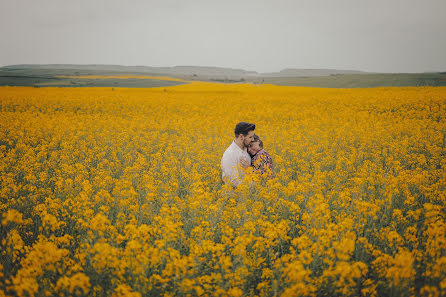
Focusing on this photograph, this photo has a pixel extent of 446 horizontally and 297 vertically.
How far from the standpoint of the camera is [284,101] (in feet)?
62.2

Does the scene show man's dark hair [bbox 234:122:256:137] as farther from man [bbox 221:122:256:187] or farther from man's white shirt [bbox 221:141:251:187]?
man's white shirt [bbox 221:141:251:187]

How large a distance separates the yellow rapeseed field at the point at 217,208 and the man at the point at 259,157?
400 millimetres

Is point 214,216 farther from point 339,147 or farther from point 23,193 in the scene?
point 339,147

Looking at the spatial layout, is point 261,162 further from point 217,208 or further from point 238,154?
point 217,208

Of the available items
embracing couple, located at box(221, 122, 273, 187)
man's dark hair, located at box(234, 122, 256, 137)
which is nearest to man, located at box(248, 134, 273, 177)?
embracing couple, located at box(221, 122, 273, 187)

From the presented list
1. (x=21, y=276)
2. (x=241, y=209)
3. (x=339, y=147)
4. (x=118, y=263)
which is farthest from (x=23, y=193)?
(x=339, y=147)

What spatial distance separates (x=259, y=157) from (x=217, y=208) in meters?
2.01

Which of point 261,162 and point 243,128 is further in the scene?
point 261,162

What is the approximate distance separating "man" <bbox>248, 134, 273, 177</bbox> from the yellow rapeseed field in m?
0.40

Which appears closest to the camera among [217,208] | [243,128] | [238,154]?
[217,208]

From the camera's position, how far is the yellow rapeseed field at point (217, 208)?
245cm

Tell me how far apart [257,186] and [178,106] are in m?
13.8

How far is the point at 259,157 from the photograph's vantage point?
507 centimetres

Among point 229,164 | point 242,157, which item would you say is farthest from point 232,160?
point 242,157
